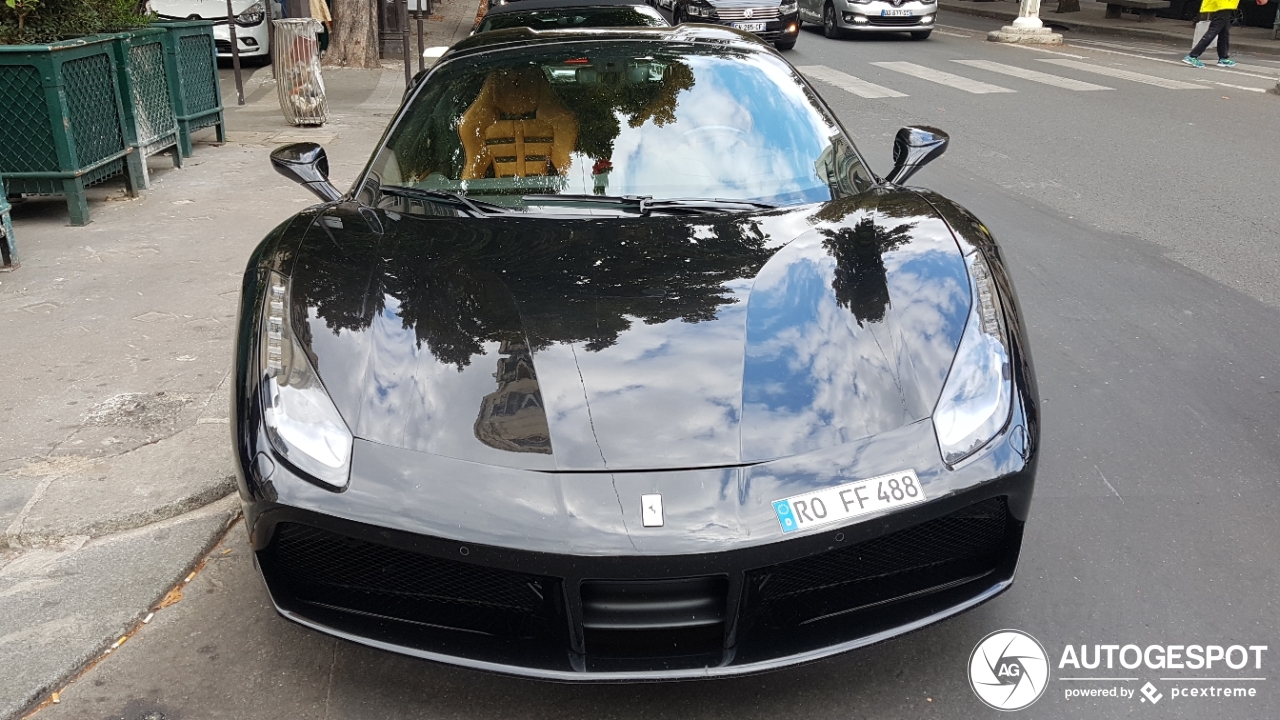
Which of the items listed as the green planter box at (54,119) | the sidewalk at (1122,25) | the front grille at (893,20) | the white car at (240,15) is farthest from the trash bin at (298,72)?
the sidewalk at (1122,25)

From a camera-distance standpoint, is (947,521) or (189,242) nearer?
(947,521)

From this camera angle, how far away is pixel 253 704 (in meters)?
2.47

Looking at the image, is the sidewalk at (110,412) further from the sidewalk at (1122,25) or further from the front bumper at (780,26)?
the sidewalk at (1122,25)

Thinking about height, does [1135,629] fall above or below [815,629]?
below

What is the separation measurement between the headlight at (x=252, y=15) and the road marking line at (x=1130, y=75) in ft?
37.9

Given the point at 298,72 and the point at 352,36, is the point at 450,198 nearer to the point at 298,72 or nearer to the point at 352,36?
the point at 298,72

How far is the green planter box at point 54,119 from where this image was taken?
20.6ft

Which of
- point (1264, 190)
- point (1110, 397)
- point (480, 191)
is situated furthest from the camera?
point (1264, 190)

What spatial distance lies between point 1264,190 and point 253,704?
24.3 ft

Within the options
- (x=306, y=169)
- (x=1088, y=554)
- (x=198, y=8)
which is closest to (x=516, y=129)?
(x=306, y=169)

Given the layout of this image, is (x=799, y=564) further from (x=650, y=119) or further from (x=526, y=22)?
(x=526, y=22)

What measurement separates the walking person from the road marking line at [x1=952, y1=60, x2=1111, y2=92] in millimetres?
2820

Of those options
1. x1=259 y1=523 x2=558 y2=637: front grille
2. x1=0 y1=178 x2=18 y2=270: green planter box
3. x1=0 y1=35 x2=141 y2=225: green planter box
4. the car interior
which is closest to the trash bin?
x1=0 y1=35 x2=141 y2=225: green planter box

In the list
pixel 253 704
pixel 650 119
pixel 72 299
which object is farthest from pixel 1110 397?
pixel 72 299
